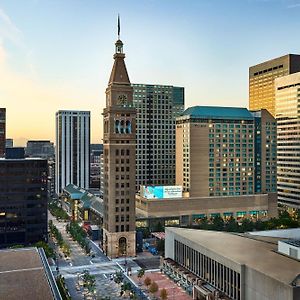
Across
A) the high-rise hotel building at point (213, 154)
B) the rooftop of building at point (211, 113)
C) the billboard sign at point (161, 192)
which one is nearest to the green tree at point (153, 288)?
the billboard sign at point (161, 192)

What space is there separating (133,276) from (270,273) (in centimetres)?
4766

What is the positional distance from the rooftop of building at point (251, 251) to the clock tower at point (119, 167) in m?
21.6

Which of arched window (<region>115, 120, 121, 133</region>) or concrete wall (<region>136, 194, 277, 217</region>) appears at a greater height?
arched window (<region>115, 120, 121, 133</region>)

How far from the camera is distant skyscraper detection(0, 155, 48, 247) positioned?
142500 mm

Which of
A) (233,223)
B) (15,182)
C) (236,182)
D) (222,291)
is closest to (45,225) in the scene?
(15,182)

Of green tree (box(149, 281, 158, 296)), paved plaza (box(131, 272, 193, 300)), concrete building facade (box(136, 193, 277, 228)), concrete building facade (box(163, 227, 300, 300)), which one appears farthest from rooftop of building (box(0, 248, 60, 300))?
concrete building facade (box(136, 193, 277, 228))

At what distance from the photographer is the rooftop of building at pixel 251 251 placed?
76.2m

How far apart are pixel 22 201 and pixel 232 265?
274 feet

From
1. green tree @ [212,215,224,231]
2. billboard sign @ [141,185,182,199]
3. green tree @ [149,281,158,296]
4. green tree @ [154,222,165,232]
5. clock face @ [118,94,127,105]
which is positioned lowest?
green tree @ [149,281,158,296]

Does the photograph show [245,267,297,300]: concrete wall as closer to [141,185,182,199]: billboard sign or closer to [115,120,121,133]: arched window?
[115,120,121,133]: arched window

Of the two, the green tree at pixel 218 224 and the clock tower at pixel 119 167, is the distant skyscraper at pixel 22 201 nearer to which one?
the clock tower at pixel 119 167

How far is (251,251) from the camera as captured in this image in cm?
9138

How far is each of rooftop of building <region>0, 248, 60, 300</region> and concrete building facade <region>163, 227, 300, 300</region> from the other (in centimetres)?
3327

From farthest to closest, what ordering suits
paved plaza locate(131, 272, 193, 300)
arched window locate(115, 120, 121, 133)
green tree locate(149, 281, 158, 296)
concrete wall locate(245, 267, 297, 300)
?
arched window locate(115, 120, 121, 133) → paved plaza locate(131, 272, 193, 300) → green tree locate(149, 281, 158, 296) → concrete wall locate(245, 267, 297, 300)
